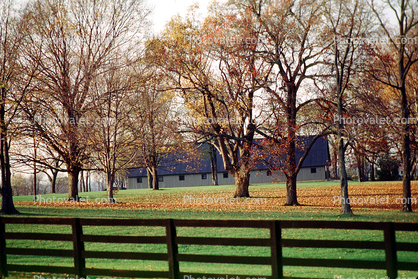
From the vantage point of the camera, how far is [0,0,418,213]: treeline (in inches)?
846

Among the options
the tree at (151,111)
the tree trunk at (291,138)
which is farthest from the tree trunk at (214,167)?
the tree trunk at (291,138)

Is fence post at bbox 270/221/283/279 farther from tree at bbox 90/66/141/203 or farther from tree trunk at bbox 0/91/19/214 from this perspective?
tree at bbox 90/66/141/203

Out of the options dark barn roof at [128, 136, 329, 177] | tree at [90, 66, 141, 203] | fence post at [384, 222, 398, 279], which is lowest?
fence post at [384, 222, 398, 279]

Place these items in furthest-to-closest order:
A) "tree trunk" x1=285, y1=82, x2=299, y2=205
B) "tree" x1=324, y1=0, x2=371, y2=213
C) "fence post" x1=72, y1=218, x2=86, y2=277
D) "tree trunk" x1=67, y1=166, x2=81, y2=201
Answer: "tree trunk" x1=67, y1=166, x2=81, y2=201
"tree trunk" x1=285, y1=82, x2=299, y2=205
"tree" x1=324, y1=0, x2=371, y2=213
"fence post" x1=72, y1=218, x2=86, y2=277

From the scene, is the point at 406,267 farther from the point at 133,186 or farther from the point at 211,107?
the point at 133,186

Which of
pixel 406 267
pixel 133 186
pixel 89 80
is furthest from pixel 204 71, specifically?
pixel 133 186

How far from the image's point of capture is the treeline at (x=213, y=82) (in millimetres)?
21484

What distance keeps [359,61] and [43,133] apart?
20884mm

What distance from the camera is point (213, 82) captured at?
93.4 ft

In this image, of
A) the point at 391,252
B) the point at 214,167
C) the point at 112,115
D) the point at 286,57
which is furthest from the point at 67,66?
the point at 214,167

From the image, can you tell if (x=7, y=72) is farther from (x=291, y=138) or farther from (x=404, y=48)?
(x=404, y=48)

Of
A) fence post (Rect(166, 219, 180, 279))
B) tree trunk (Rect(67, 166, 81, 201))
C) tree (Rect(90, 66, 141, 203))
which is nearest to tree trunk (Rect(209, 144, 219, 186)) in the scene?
tree trunk (Rect(67, 166, 81, 201))

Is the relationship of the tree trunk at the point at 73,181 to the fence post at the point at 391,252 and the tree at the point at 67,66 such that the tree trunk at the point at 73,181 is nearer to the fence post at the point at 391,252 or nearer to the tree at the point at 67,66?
the tree at the point at 67,66

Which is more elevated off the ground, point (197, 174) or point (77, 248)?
point (197, 174)
